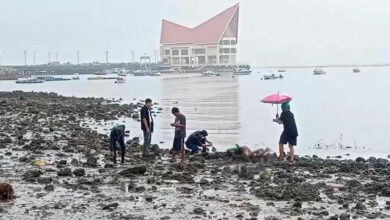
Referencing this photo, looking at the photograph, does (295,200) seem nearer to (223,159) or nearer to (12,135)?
(223,159)

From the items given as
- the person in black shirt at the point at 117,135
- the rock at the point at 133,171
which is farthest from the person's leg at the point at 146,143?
the rock at the point at 133,171

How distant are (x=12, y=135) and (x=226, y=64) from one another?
15177cm

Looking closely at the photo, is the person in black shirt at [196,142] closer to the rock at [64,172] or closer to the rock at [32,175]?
the rock at [64,172]

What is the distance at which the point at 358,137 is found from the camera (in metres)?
24.0

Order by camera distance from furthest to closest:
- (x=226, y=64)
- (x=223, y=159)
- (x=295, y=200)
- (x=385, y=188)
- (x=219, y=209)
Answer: (x=226, y=64) → (x=223, y=159) → (x=385, y=188) → (x=295, y=200) → (x=219, y=209)

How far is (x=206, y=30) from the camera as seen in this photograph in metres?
178

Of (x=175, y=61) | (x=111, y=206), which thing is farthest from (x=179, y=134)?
(x=175, y=61)

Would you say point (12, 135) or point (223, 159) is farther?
point (12, 135)

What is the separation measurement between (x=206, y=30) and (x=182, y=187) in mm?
169864

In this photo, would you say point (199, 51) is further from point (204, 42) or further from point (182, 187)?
point (182, 187)

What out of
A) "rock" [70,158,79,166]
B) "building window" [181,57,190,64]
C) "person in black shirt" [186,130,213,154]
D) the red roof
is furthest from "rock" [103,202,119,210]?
"building window" [181,57,190,64]

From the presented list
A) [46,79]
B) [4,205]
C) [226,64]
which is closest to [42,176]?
[4,205]

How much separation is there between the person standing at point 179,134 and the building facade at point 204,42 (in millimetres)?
154288

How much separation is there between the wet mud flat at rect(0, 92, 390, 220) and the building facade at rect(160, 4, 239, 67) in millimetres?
154382
